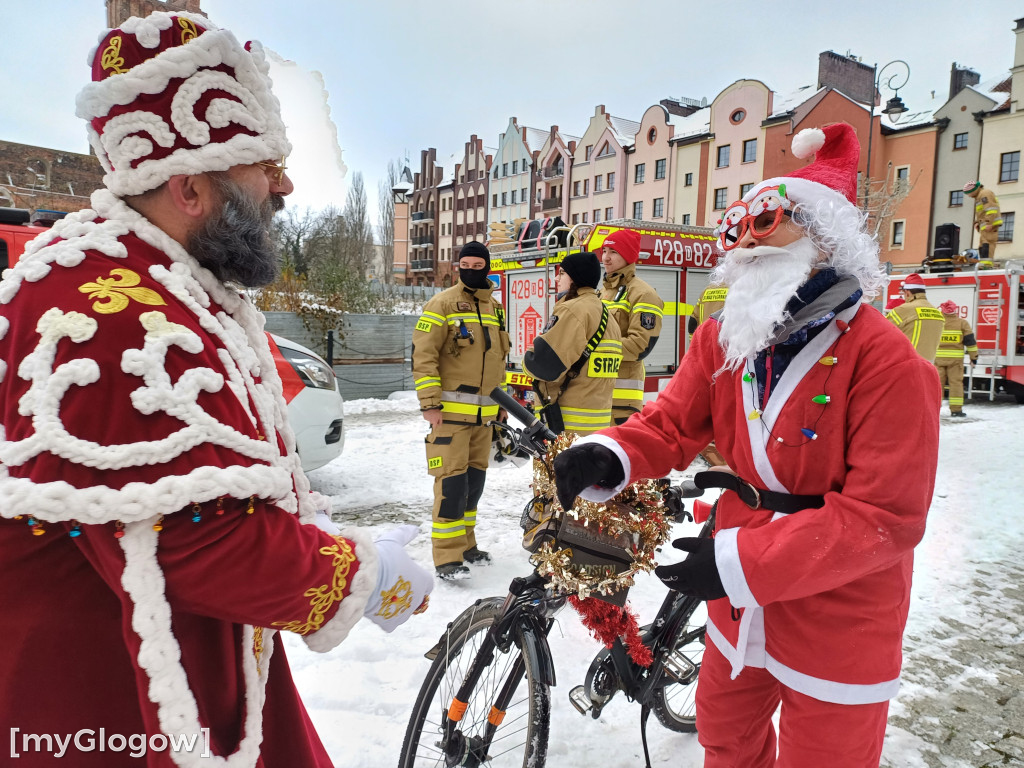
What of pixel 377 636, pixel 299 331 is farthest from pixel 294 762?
pixel 299 331

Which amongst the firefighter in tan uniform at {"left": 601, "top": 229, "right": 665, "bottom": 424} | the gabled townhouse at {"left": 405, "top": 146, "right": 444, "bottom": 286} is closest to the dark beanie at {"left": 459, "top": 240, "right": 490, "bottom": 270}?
the firefighter in tan uniform at {"left": 601, "top": 229, "right": 665, "bottom": 424}

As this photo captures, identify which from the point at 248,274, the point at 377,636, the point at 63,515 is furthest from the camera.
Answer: the point at 377,636

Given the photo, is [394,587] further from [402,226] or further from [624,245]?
[402,226]

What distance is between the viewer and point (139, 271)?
1175mm

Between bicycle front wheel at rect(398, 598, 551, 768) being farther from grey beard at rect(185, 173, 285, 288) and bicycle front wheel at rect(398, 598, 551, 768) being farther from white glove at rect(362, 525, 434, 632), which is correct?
grey beard at rect(185, 173, 285, 288)

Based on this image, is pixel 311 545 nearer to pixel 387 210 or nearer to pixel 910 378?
pixel 910 378

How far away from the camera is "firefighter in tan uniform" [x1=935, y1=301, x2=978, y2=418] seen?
11180 mm

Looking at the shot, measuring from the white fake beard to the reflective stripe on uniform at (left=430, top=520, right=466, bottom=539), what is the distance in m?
3.00

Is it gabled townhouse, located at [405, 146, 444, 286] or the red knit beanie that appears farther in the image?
gabled townhouse, located at [405, 146, 444, 286]

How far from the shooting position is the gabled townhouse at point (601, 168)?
1525 inches

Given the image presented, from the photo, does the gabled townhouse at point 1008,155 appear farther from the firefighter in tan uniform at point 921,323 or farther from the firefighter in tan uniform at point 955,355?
the firefighter in tan uniform at point 921,323

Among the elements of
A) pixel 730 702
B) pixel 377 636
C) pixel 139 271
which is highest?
pixel 139 271

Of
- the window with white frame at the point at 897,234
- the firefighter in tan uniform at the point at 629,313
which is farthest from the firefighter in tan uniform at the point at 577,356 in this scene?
the window with white frame at the point at 897,234

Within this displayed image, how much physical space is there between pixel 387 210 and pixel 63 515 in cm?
4675
